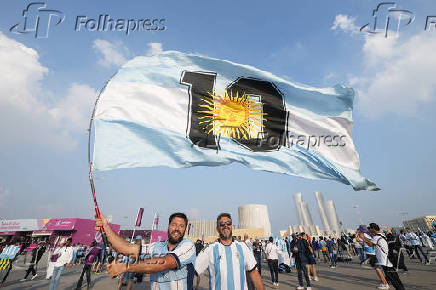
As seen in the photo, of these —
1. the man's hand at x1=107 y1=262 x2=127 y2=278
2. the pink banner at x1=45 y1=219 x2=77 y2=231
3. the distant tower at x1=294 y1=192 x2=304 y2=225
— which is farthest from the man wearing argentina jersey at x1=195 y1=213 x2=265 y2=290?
the distant tower at x1=294 y1=192 x2=304 y2=225

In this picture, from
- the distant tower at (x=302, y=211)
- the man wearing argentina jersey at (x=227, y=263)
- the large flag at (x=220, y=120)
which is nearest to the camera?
the man wearing argentina jersey at (x=227, y=263)

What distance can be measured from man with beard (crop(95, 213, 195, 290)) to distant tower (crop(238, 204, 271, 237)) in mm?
80529

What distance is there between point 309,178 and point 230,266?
13.1 ft

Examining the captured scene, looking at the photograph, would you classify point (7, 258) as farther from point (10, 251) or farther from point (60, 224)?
point (60, 224)

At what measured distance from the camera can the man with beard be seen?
220 cm

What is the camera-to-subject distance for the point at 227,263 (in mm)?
3672

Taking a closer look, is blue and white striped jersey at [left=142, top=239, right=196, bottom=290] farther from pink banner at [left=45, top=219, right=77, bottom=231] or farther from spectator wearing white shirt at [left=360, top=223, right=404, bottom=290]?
pink banner at [left=45, top=219, right=77, bottom=231]

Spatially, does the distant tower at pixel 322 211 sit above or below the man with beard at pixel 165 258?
below

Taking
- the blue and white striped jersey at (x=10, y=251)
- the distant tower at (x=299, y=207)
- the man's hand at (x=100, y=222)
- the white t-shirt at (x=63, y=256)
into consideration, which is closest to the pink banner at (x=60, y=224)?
the blue and white striped jersey at (x=10, y=251)

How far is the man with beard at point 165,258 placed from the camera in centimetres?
220

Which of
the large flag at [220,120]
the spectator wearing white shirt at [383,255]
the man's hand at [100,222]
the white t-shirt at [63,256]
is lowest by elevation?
the white t-shirt at [63,256]

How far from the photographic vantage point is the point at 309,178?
6.72 meters

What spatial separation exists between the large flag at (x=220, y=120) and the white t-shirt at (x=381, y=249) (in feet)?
8.62

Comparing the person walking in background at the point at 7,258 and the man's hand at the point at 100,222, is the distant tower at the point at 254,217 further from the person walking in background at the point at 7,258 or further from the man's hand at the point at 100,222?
the man's hand at the point at 100,222
